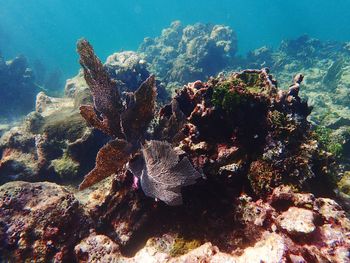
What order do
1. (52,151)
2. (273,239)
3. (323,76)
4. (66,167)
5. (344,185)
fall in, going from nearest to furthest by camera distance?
(273,239) < (344,185) < (66,167) < (52,151) < (323,76)

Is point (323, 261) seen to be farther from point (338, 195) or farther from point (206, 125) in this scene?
point (206, 125)

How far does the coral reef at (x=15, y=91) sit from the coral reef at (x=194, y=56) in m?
10.5

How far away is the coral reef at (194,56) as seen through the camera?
741 inches

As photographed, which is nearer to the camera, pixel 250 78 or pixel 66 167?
pixel 250 78

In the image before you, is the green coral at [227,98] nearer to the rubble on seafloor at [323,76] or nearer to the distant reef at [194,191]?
the distant reef at [194,191]

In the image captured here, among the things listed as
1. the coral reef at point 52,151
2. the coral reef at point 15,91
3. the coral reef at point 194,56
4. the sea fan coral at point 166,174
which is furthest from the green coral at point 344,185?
the coral reef at point 15,91

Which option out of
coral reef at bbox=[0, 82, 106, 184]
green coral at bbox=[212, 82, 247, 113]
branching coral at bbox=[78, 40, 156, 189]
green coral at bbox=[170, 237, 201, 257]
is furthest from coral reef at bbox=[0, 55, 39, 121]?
green coral at bbox=[170, 237, 201, 257]

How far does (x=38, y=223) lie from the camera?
12.2ft

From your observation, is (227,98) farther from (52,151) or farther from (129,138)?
(52,151)

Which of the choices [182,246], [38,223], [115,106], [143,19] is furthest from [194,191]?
[143,19]

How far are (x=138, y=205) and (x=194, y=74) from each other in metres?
15.5

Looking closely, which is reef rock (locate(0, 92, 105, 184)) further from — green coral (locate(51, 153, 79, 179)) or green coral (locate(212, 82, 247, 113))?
green coral (locate(212, 82, 247, 113))

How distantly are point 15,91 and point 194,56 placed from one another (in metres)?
14.8

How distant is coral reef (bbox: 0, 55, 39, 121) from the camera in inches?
863
